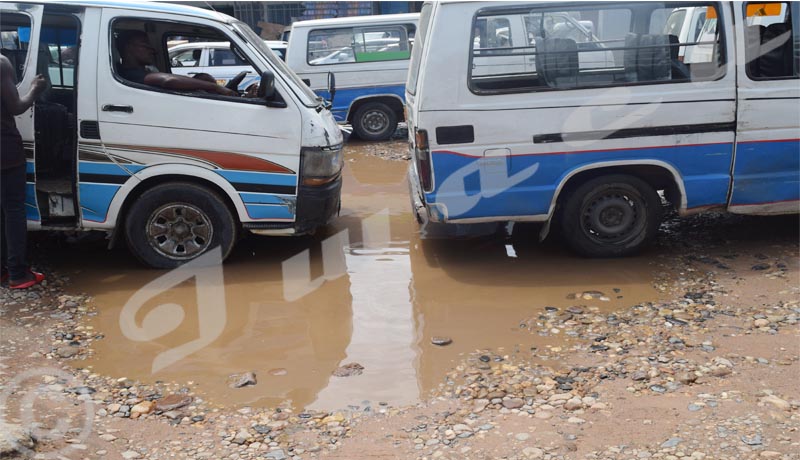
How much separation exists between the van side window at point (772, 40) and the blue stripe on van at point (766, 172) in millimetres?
528

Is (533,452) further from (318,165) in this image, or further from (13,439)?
(318,165)

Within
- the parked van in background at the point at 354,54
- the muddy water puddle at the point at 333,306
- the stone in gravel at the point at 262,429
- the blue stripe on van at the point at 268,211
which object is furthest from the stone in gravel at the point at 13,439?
the parked van in background at the point at 354,54

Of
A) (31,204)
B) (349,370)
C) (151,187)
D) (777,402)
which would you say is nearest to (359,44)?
(151,187)

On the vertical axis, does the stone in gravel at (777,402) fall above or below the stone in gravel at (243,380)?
above

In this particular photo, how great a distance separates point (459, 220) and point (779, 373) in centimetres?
254

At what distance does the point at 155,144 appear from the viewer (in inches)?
231

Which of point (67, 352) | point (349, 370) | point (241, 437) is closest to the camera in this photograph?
point (241, 437)

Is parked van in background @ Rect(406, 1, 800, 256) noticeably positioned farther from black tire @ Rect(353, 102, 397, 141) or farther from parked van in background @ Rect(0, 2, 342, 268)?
black tire @ Rect(353, 102, 397, 141)

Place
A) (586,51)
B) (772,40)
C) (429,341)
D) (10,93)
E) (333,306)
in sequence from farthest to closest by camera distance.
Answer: (772,40)
(586,51)
(333,306)
(10,93)
(429,341)

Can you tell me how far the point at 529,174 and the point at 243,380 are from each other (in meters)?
2.69

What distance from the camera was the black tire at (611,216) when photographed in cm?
602

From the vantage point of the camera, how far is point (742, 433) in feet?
11.6

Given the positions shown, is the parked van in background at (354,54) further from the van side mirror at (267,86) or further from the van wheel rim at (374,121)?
the van side mirror at (267,86)

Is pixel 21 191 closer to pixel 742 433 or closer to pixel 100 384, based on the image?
pixel 100 384
